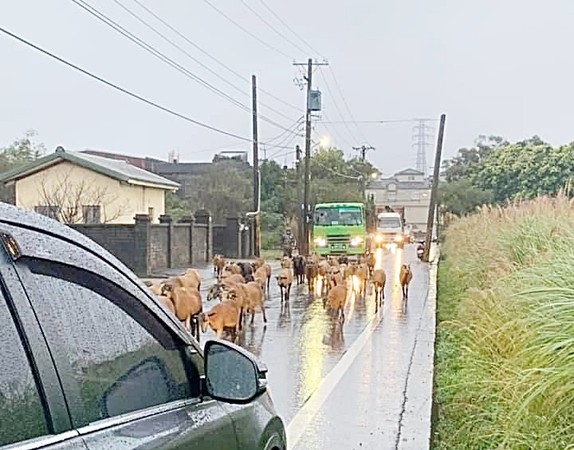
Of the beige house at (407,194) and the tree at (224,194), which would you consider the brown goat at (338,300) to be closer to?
the tree at (224,194)

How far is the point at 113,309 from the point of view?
254 cm

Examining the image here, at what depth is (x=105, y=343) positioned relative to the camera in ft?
8.03

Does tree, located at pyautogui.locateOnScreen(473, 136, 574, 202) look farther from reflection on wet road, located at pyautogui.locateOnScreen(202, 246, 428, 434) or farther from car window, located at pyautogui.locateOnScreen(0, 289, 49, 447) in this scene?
car window, located at pyautogui.locateOnScreen(0, 289, 49, 447)

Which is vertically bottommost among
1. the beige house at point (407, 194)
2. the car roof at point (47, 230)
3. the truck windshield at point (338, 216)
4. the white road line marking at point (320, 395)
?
the white road line marking at point (320, 395)

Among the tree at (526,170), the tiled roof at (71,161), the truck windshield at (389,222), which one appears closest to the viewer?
the tiled roof at (71,161)

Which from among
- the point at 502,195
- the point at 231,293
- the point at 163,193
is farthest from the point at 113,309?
the point at 502,195

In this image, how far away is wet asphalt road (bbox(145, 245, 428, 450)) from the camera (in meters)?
7.29

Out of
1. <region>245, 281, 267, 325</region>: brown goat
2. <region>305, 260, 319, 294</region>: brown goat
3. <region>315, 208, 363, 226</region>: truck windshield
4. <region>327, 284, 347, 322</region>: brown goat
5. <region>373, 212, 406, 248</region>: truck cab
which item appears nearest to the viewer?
<region>245, 281, 267, 325</region>: brown goat

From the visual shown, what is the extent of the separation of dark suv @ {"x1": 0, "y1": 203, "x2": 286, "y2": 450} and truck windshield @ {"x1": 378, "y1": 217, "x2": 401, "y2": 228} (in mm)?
42812

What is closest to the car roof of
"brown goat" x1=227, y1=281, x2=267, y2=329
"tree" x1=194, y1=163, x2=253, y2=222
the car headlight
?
"brown goat" x1=227, y1=281, x2=267, y2=329

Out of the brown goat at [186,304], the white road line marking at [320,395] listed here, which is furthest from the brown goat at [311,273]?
the brown goat at [186,304]

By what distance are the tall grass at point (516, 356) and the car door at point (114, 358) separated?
281 centimetres

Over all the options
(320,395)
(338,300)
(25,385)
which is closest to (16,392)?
(25,385)

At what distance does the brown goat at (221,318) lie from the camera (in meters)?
12.2
